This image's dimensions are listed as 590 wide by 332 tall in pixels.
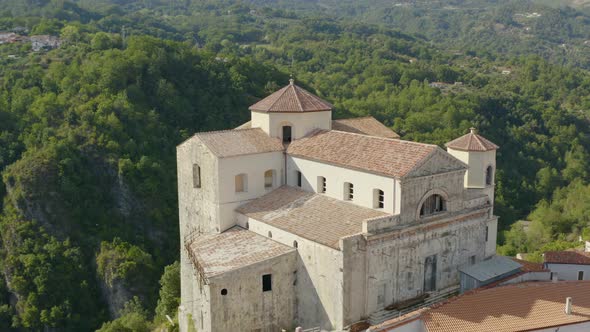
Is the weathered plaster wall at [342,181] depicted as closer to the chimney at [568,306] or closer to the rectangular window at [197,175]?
the rectangular window at [197,175]

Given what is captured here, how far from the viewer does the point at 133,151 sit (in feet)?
200

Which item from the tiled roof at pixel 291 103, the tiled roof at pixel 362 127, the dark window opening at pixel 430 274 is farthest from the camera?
the tiled roof at pixel 362 127

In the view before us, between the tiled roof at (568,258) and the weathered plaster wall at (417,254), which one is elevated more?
the weathered plaster wall at (417,254)

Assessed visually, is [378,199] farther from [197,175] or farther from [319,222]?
[197,175]

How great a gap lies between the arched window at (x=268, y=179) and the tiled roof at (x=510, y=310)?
12.4m

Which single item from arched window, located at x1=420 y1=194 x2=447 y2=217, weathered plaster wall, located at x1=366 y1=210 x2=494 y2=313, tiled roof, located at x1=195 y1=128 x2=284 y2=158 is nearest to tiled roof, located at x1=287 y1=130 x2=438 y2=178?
tiled roof, located at x1=195 y1=128 x2=284 y2=158

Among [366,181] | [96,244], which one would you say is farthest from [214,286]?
[96,244]

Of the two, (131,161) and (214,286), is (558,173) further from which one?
(214,286)

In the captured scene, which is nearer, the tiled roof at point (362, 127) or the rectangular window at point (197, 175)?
the rectangular window at point (197, 175)

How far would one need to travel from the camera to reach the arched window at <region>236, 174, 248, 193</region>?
112 feet

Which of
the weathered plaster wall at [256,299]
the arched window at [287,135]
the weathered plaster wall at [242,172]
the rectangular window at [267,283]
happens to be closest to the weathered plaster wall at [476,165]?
the arched window at [287,135]

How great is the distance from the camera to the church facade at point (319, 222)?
27.8m

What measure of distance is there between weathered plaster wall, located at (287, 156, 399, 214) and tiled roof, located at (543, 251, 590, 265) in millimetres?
12311

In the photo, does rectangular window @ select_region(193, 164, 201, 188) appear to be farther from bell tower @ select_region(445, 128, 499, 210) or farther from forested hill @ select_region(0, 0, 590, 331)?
bell tower @ select_region(445, 128, 499, 210)
